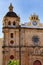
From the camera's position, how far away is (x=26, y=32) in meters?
45.0

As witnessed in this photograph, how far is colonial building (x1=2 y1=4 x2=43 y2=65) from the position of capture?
43875mm

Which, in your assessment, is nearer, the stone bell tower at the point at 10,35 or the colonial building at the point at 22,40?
the stone bell tower at the point at 10,35

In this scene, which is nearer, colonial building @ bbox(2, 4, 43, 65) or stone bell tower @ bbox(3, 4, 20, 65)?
stone bell tower @ bbox(3, 4, 20, 65)

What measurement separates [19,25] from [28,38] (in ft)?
8.03

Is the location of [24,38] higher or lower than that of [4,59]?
higher

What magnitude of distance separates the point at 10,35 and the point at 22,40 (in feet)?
6.55

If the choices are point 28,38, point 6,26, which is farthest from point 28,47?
point 6,26

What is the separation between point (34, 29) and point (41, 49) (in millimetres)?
3296

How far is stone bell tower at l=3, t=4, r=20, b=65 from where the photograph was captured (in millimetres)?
43700

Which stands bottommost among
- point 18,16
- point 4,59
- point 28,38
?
point 4,59

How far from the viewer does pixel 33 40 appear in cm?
4522

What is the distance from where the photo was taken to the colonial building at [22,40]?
43.9 metres

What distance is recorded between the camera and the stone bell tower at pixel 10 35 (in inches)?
1720

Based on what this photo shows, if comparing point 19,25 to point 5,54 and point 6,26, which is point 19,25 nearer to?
point 6,26
